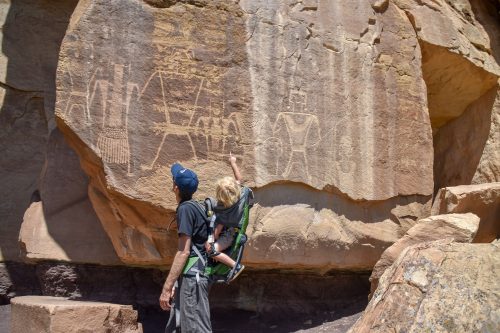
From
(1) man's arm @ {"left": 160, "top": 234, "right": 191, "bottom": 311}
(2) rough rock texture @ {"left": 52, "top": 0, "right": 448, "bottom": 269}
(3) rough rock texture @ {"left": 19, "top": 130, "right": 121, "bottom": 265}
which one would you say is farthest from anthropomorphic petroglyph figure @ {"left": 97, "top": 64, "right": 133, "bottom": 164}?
(1) man's arm @ {"left": 160, "top": 234, "right": 191, "bottom": 311}

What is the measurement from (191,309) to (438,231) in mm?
1642

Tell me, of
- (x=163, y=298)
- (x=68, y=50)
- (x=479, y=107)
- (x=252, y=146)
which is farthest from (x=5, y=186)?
(x=479, y=107)

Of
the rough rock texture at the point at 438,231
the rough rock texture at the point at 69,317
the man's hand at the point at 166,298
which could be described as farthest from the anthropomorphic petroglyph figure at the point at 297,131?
the man's hand at the point at 166,298

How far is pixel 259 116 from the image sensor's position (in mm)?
4473

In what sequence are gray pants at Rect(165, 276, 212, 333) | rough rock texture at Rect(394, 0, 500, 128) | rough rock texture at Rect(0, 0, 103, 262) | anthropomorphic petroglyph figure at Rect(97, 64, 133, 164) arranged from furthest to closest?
rough rock texture at Rect(0, 0, 103, 262) → rough rock texture at Rect(394, 0, 500, 128) → anthropomorphic petroglyph figure at Rect(97, 64, 133, 164) → gray pants at Rect(165, 276, 212, 333)

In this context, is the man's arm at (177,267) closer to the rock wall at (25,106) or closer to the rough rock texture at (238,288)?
the rough rock texture at (238,288)

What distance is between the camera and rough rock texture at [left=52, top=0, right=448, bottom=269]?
412 centimetres

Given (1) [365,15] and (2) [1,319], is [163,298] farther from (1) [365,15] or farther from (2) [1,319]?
(1) [365,15]

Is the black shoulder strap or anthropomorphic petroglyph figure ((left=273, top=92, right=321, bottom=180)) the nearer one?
the black shoulder strap

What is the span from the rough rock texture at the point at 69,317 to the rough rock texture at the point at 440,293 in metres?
1.76

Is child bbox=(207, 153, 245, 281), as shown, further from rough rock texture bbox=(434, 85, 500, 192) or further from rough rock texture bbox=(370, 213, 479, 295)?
rough rock texture bbox=(434, 85, 500, 192)

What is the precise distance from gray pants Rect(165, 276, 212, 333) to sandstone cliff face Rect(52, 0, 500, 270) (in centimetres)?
103

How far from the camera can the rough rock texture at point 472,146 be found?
5820 millimetres

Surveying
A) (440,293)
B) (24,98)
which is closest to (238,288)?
(440,293)
